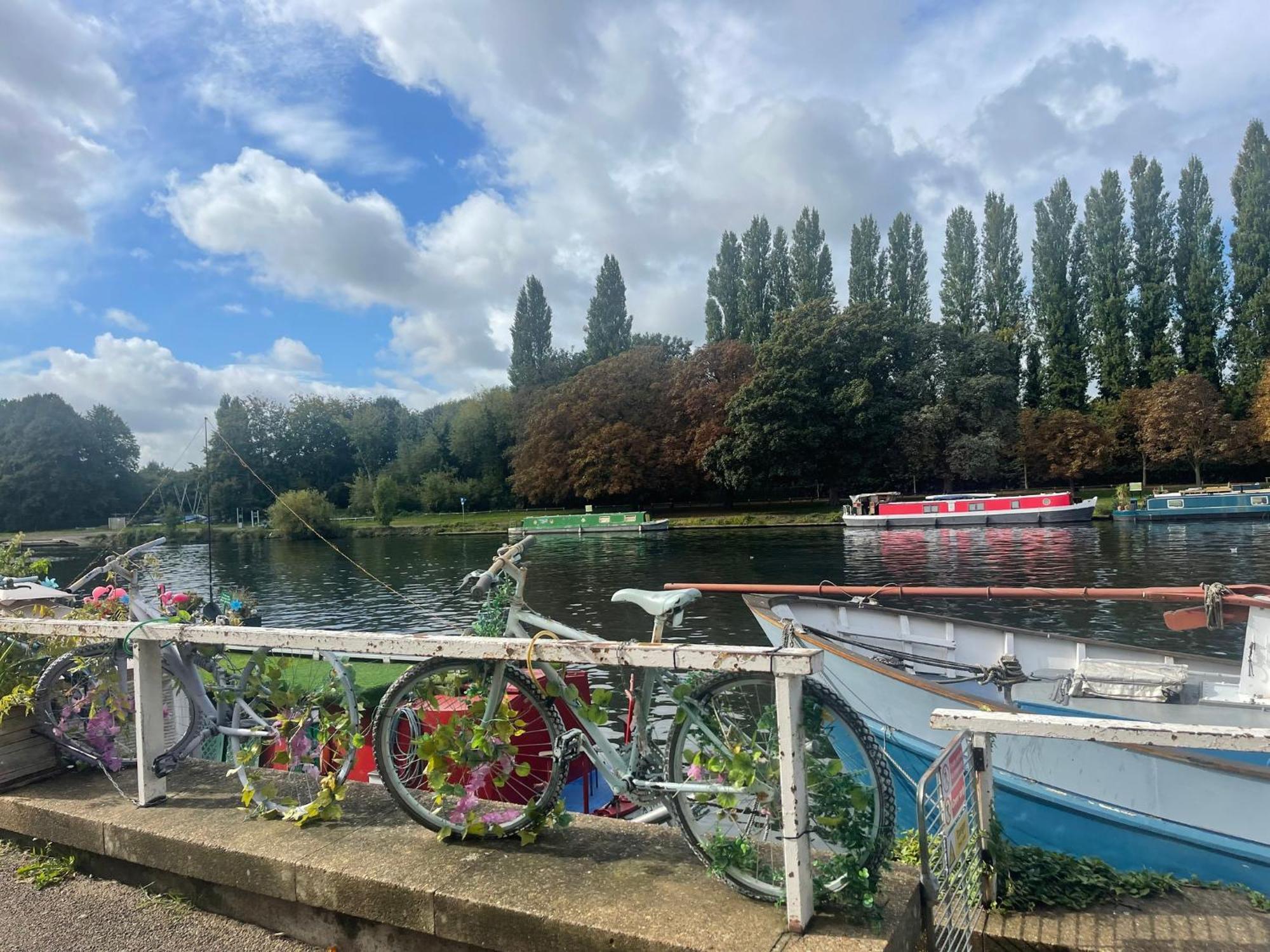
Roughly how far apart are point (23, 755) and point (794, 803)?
3.91 meters

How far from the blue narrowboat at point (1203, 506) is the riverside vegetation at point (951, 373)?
810cm

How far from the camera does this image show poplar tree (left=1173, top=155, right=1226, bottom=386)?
168 ft

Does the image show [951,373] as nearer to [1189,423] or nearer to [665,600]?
[1189,423]

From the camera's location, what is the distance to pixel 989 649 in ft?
32.2

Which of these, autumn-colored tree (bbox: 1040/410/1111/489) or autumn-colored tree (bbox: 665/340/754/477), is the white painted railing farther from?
autumn-colored tree (bbox: 1040/410/1111/489)

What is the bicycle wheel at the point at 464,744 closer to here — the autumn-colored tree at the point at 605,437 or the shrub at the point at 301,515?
the autumn-colored tree at the point at 605,437

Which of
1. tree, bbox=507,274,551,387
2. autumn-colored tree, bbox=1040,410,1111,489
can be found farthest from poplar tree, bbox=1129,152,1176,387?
tree, bbox=507,274,551,387

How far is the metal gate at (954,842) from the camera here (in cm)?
261

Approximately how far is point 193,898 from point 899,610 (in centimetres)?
922

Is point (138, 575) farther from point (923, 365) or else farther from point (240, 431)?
point (240, 431)

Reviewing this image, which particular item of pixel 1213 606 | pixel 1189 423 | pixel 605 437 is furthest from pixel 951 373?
pixel 1213 606

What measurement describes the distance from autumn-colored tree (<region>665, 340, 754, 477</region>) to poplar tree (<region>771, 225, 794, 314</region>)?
559 centimetres

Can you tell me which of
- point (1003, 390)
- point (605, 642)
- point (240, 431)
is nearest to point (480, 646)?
point (605, 642)

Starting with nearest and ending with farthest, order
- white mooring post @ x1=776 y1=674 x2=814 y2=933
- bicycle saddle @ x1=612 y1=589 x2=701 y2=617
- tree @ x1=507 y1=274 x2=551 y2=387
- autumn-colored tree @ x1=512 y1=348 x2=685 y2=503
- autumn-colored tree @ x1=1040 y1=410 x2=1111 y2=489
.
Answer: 1. white mooring post @ x1=776 y1=674 x2=814 y2=933
2. bicycle saddle @ x1=612 y1=589 x2=701 y2=617
3. autumn-colored tree @ x1=1040 y1=410 x2=1111 y2=489
4. autumn-colored tree @ x1=512 y1=348 x2=685 y2=503
5. tree @ x1=507 y1=274 x2=551 y2=387
